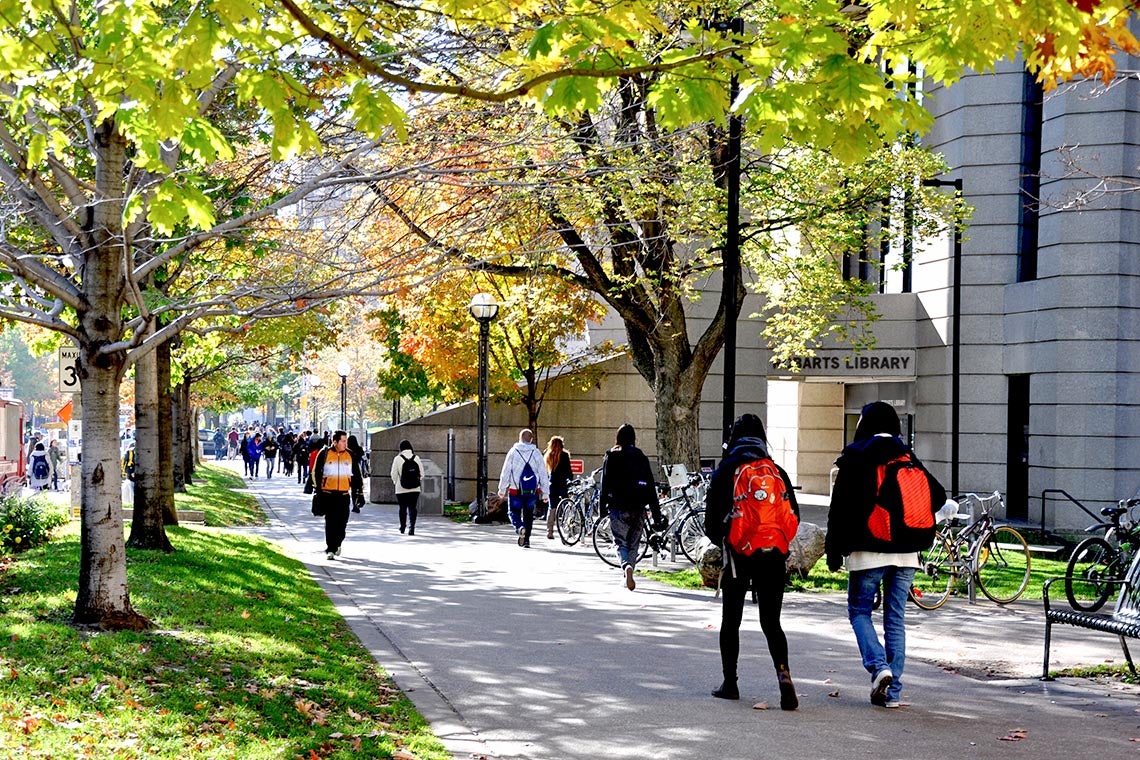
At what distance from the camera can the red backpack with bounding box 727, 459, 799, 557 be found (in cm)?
873

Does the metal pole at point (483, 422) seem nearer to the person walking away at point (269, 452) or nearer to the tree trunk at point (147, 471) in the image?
the tree trunk at point (147, 471)

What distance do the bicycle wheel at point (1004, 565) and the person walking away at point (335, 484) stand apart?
323 inches

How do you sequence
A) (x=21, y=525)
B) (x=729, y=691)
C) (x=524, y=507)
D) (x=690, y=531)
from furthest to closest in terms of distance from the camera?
(x=524, y=507) < (x=690, y=531) < (x=21, y=525) < (x=729, y=691)

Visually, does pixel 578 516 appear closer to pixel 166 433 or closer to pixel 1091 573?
pixel 166 433

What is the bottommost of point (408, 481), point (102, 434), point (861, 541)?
point (408, 481)

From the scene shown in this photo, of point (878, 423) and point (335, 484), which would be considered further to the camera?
point (335, 484)

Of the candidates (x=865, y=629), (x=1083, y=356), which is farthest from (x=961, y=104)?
(x=865, y=629)

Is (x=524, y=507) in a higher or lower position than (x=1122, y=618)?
lower

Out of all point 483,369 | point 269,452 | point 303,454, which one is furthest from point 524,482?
point 269,452

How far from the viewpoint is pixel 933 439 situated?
27.9m

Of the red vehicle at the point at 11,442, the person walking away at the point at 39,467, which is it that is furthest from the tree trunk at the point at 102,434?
the person walking away at the point at 39,467

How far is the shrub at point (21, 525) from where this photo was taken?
16.4m

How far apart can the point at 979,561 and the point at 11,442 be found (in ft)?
100.0

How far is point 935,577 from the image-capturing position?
1555 centimetres
